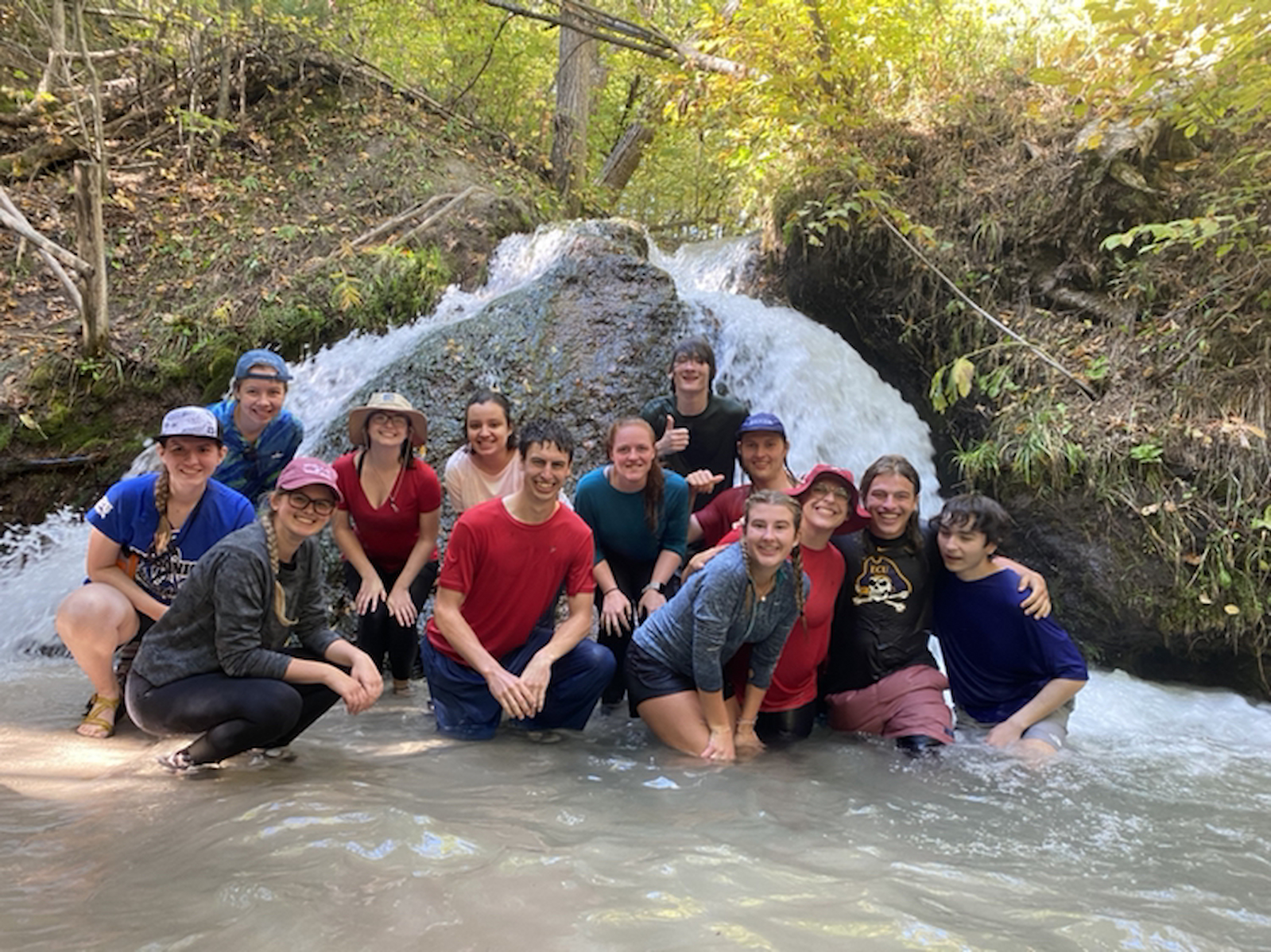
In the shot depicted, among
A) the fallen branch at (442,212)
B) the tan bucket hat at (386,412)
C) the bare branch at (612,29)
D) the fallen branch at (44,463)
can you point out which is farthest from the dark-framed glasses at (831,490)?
the bare branch at (612,29)

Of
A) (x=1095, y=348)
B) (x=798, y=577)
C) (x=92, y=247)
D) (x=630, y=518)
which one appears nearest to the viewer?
(x=798, y=577)

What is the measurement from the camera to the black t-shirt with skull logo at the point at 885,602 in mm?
3992

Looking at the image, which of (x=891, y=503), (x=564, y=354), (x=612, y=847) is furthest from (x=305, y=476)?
(x=564, y=354)

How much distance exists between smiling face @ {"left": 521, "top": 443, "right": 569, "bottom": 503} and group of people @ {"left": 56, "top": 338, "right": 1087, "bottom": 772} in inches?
0.5

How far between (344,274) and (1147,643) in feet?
26.4

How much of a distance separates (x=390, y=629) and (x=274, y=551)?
1578mm

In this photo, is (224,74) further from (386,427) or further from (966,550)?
(966,550)

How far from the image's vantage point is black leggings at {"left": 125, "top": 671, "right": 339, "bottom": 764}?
2977 millimetres

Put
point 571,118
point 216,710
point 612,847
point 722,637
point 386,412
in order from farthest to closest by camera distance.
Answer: point 571,118, point 386,412, point 722,637, point 216,710, point 612,847

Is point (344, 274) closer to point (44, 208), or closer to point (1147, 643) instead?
point (44, 208)

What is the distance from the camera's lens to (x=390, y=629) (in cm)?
455

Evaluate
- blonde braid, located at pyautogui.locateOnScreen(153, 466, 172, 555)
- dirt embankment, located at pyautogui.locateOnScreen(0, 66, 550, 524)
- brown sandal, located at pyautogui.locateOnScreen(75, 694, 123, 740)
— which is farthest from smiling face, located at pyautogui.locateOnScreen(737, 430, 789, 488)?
dirt embankment, located at pyautogui.locateOnScreen(0, 66, 550, 524)

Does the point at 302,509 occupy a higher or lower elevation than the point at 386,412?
lower

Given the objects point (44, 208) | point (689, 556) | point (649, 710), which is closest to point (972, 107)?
point (689, 556)
